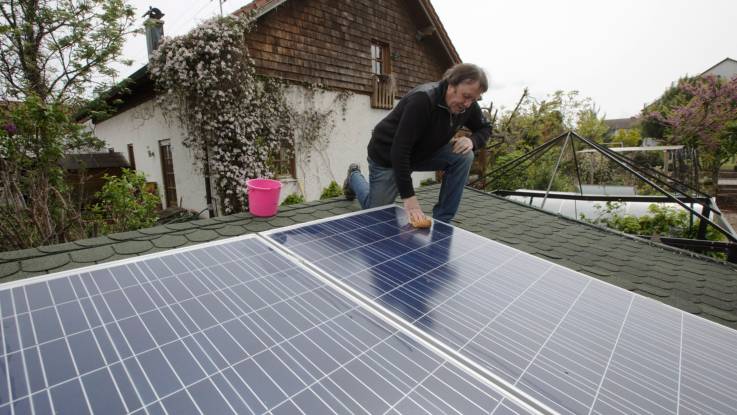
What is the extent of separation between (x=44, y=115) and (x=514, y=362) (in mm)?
5680

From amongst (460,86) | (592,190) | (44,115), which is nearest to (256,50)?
(44,115)

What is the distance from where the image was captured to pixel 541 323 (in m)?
1.28

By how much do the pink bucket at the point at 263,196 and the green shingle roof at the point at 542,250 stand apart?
9 centimetres

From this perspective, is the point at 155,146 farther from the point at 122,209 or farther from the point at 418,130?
the point at 418,130

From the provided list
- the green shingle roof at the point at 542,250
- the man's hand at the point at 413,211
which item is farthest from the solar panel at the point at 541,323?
the green shingle roof at the point at 542,250

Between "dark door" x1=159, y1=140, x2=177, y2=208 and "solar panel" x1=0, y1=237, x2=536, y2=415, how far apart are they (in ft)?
29.2

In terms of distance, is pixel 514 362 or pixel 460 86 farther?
pixel 460 86

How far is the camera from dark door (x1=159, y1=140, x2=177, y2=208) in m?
8.83

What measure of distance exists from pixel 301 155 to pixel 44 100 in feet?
17.9

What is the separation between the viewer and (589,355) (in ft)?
3.69

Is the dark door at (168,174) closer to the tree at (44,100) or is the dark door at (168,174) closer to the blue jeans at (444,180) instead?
the tree at (44,100)

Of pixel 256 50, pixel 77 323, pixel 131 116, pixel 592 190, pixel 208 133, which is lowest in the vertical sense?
pixel 592 190

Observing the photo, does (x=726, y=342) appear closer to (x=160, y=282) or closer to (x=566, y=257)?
(x=566, y=257)

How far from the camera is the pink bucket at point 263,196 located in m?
2.91
